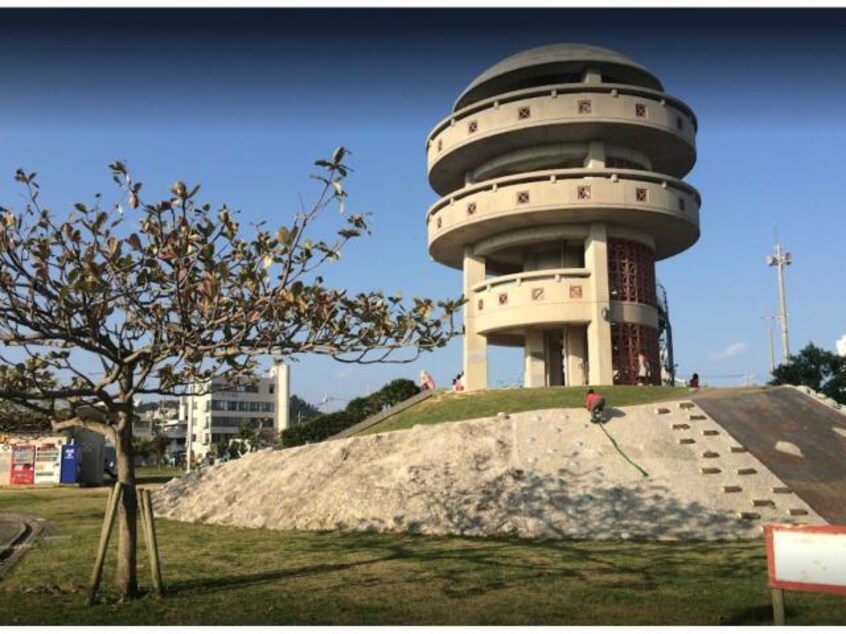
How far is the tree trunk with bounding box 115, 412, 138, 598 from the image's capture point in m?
10.8

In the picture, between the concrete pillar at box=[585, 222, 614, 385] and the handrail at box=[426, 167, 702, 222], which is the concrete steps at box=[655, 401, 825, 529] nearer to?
the concrete pillar at box=[585, 222, 614, 385]

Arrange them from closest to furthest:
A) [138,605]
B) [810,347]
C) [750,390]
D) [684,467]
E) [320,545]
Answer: [138,605]
[320,545]
[684,467]
[750,390]
[810,347]

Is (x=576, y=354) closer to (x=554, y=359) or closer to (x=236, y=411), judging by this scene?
(x=554, y=359)

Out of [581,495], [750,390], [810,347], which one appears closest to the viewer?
[581,495]

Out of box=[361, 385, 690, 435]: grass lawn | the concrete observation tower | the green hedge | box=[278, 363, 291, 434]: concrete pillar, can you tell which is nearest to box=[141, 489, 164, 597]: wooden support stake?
box=[361, 385, 690, 435]: grass lawn

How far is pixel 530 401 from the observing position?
30.8 m

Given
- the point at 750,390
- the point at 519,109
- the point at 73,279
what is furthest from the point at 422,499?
the point at 519,109

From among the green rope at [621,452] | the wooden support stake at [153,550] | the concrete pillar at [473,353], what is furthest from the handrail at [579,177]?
the wooden support stake at [153,550]

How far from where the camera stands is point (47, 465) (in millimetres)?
40031

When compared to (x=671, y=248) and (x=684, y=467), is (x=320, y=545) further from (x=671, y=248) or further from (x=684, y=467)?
(x=671, y=248)

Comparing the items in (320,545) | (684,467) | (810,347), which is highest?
(810,347)

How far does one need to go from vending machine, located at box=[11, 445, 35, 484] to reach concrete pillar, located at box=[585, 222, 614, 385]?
31844mm

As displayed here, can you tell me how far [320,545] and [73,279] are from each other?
911 cm

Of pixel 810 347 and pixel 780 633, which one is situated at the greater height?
pixel 810 347
